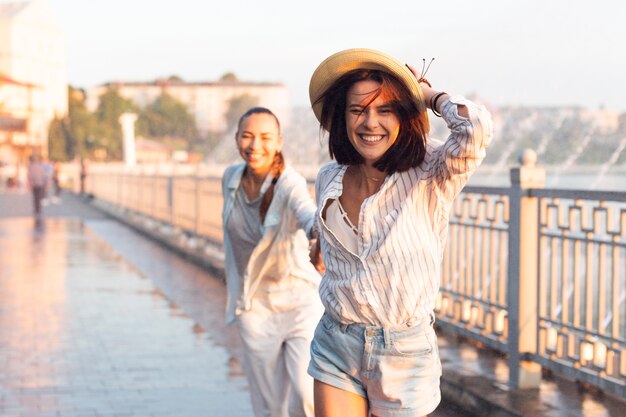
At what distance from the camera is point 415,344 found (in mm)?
3273

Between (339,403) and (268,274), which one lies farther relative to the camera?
(268,274)

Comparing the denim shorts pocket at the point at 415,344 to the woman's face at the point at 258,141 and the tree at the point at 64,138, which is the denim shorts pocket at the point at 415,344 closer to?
the woman's face at the point at 258,141

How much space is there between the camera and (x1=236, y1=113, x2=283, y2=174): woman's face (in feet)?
16.8

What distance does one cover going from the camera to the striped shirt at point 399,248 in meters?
3.24

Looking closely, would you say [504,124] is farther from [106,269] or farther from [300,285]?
[300,285]

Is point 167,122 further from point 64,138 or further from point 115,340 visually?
point 115,340

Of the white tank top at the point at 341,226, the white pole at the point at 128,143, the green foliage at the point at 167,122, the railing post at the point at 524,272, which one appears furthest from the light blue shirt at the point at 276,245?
the green foliage at the point at 167,122

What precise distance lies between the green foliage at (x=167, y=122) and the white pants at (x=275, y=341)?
6277 inches

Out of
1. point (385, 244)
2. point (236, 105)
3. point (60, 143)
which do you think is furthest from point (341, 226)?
point (236, 105)

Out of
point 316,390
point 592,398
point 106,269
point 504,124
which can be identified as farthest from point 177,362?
point 504,124

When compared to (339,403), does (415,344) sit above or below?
above

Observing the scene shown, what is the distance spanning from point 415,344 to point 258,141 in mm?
2021

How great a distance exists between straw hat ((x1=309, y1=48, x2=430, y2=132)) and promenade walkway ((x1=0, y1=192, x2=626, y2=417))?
2.99m

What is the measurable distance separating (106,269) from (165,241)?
3.72 metres
